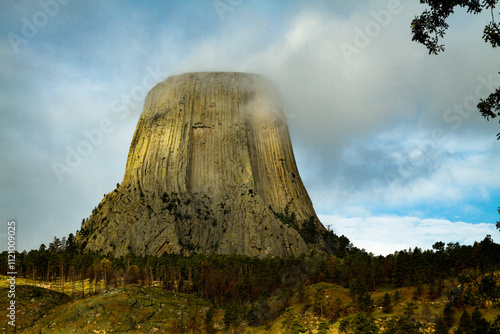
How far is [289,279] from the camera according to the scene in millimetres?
70062

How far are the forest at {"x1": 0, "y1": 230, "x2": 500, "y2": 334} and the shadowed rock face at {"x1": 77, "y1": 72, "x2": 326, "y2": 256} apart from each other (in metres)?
11.8

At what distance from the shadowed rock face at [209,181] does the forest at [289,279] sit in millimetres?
11784

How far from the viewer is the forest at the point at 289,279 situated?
43812 millimetres

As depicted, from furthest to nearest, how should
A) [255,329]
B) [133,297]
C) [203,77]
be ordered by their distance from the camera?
[203,77] < [133,297] < [255,329]

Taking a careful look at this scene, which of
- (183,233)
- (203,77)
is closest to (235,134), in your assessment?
(203,77)

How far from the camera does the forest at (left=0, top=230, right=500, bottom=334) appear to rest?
43.8m

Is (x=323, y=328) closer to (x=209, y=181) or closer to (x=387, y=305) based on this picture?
(x=387, y=305)

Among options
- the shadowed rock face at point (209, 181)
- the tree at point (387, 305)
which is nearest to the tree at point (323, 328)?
the tree at point (387, 305)

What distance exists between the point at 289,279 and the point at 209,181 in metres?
57.2

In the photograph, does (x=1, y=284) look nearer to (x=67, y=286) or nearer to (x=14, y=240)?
(x=67, y=286)

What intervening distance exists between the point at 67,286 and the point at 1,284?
40.3 feet

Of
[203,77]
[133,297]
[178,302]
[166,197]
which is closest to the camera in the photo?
[133,297]

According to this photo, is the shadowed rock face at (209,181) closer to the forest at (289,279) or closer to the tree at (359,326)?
the forest at (289,279)

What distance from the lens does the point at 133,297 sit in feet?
197
